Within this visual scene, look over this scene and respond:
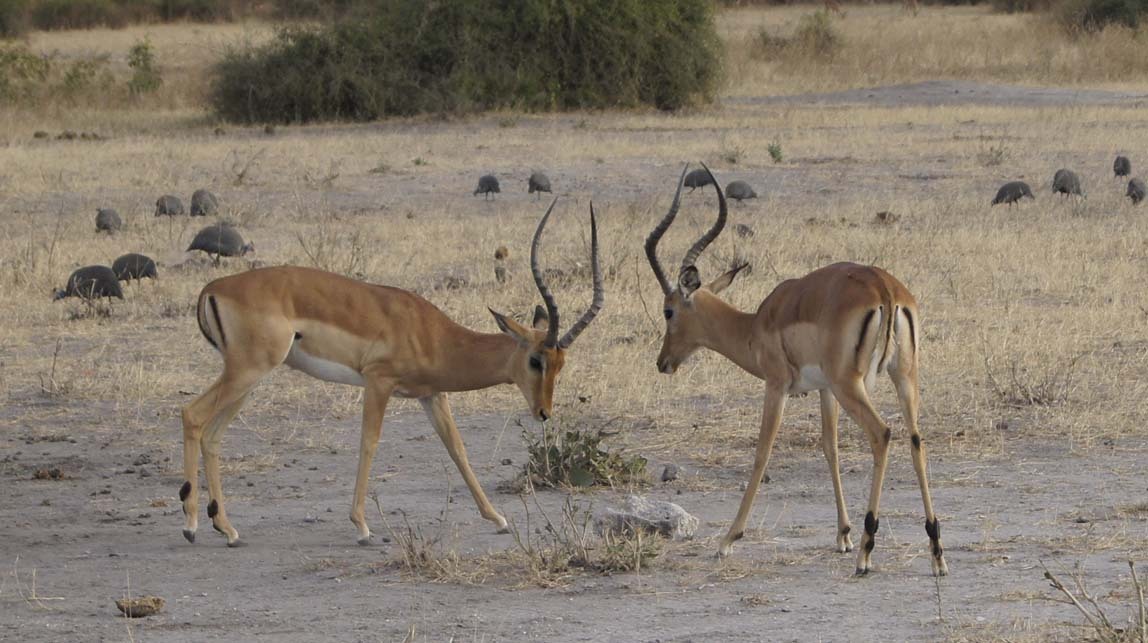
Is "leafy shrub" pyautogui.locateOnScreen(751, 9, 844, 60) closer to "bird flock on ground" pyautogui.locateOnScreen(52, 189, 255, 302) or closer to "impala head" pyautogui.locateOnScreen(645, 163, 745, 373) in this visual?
"bird flock on ground" pyautogui.locateOnScreen(52, 189, 255, 302)

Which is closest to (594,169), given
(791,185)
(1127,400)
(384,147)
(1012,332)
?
(791,185)

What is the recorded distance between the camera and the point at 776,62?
35.2 metres

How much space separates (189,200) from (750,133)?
8.42 metres

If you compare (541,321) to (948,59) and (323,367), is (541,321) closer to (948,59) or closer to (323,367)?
(323,367)

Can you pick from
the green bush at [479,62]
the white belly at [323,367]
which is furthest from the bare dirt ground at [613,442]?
the green bush at [479,62]

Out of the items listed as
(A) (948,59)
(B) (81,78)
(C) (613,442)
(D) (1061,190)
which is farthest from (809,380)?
(A) (948,59)

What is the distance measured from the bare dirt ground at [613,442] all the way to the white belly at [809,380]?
60cm

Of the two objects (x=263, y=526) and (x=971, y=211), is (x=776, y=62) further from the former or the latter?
(x=263, y=526)

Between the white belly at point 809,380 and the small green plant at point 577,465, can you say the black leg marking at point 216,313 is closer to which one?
the small green plant at point 577,465

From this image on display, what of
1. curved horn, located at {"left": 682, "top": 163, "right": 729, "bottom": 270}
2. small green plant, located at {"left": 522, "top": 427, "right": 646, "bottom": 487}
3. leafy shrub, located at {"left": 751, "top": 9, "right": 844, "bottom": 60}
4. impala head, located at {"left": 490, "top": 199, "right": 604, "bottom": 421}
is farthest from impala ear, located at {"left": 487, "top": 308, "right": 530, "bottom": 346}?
leafy shrub, located at {"left": 751, "top": 9, "right": 844, "bottom": 60}

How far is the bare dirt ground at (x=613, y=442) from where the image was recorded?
553 cm

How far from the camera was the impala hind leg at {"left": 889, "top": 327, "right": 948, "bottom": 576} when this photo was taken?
5617 millimetres

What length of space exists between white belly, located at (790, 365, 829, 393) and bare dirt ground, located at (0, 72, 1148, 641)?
60 centimetres

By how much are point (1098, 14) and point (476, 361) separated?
111 feet
